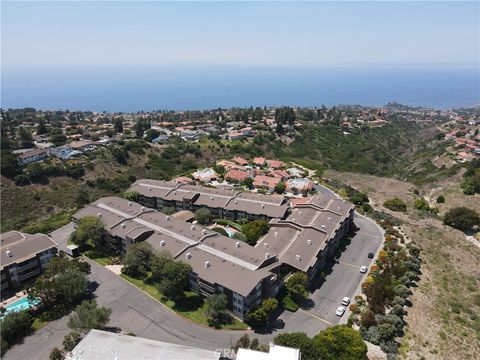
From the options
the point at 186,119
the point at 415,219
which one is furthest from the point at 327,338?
the point at 186,119

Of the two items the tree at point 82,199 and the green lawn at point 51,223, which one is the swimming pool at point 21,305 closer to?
the green lawn at point 51,223

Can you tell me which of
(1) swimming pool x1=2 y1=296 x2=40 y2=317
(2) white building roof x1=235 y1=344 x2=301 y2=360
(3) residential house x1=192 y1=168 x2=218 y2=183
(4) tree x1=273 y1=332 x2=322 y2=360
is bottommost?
(3) residential house x1=192 y1=168 x2=218 y2=183

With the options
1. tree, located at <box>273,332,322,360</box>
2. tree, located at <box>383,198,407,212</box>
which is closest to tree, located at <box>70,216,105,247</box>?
tree, located at <box>273,332,322,360</box>

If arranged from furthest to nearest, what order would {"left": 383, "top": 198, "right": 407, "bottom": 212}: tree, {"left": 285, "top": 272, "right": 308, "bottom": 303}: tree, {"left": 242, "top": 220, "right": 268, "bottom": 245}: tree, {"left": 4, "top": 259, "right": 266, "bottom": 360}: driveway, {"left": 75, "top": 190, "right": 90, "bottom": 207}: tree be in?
1. {"left": 383, "top": 198, "right": 407, "bottom": 212}: tree
2. {"left": 75, "top": 190, "right": 90, "bottom": 207}: tree
3. {"left": 242, "top": 220, "right": 268, "bottom": 245}: tree
4. {"left": 285, "top": 272, "right": 308, "bottom": 303}: tree
5. {"left": 4, "top": 259, "right": 266, "bottom": 360}: driveway

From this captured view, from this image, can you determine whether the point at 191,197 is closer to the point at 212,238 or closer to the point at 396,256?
the point at 212,238

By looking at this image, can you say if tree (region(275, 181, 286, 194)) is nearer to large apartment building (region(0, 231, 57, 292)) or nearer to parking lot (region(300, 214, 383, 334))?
parking lot (region(300, 214, 383, 334))

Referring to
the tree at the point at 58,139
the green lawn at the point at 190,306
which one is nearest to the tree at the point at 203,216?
the green lawn at the point at 190,306
